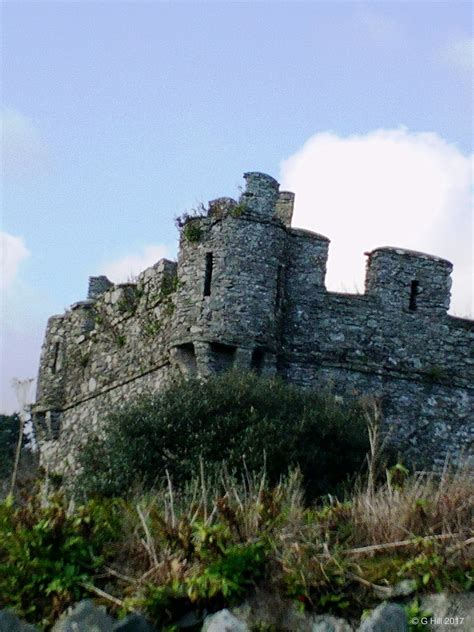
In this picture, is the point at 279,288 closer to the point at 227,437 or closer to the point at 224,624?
the point at 227,437

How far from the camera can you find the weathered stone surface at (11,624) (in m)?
11.3

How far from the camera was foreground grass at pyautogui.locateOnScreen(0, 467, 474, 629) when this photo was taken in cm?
1171

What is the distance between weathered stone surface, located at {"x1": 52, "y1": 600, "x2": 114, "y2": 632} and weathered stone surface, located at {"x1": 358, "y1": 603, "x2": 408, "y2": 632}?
1.97 metres

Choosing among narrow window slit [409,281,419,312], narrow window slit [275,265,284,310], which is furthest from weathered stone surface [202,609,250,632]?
narrow window slit [409,281,419,312]

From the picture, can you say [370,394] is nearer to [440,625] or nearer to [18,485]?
[18,485]

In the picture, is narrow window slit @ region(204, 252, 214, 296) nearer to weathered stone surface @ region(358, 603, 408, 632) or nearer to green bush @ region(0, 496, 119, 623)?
green bush @ region(0, 496, 119, 623)

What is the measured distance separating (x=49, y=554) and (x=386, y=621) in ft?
10.4

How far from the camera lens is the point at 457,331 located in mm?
23875

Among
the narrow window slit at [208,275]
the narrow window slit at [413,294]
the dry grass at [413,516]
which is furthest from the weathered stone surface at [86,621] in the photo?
the narrow window slit at [413,294]

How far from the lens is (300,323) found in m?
23.1

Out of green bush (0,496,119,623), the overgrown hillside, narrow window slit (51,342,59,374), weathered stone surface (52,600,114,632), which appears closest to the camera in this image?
weathered stone surface (52,600,114,632)

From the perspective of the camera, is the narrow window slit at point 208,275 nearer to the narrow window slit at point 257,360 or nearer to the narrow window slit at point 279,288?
the narrow window slit at point 279,288

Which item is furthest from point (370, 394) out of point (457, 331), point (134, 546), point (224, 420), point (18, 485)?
point (134, 546)

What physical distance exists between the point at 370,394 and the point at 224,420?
4065 millimetres
